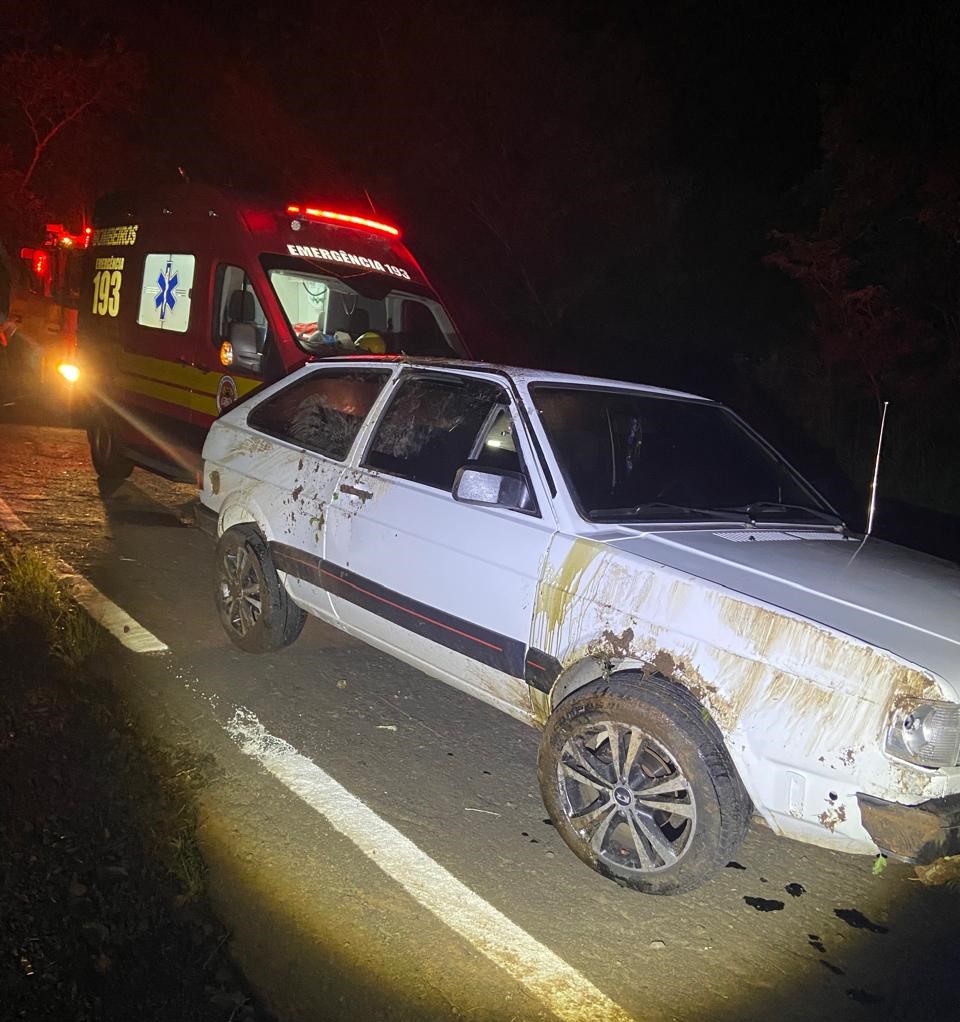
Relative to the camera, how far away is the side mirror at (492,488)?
142 inches

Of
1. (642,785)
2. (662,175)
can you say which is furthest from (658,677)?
(662,175)

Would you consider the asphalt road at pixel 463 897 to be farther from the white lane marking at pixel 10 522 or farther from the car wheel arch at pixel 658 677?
the white lane marking at pixel 10 522

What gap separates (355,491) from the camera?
4.39m

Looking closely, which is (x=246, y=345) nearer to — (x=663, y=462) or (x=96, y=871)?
(x=663, y=462)

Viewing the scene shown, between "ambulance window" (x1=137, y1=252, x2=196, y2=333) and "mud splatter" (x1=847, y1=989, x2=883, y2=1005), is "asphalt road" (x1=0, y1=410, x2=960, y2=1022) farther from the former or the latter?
"ambulance window" (x1=137, y1=252, x2=196, y2=333)

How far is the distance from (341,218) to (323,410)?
3352 millimetres

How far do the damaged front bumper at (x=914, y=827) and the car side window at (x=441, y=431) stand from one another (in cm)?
204

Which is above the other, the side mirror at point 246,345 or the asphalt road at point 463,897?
the side mirror at point 246,345

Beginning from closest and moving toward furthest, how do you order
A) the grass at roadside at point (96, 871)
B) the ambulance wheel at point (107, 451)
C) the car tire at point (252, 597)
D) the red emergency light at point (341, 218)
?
the grass at roadside at point (96, 871)
the car tire at point (252, 597)
the red emergency light at point (341, 218)
the ambulance wheel at point (107, 451)

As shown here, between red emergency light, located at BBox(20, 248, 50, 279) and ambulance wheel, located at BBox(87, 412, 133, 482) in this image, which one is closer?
ambulance wheel, located at BBox(87, 412, 133, 482)

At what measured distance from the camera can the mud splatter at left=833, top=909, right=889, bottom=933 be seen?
3207 mm

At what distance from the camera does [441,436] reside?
4430 mm

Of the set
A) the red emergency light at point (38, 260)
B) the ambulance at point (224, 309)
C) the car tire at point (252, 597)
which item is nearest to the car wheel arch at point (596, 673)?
the car tire at point (252, 597)

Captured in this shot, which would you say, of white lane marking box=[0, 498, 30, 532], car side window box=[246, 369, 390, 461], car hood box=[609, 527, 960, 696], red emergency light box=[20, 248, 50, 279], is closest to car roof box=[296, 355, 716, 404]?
car side window box=[246, 369, 390, 461]
